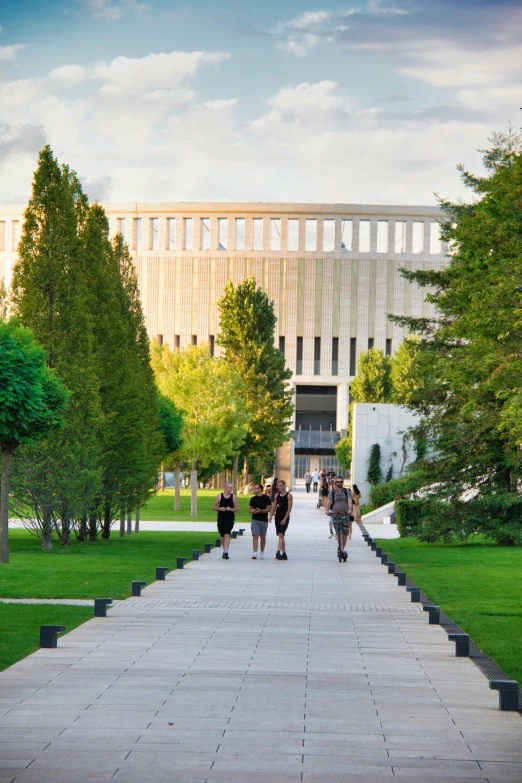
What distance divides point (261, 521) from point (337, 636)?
452 inches

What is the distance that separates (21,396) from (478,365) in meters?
9.82

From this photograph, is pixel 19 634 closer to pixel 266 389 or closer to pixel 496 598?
pixel 496 598

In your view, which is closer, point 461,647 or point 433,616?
point 461,647

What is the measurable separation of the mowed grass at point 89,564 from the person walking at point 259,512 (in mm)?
1580

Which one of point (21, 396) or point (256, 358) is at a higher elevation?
point (256, 358)

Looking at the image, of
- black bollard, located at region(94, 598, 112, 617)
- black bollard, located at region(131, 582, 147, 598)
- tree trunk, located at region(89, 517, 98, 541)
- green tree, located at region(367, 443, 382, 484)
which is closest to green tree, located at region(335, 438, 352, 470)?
green tree, located at region(367, 443, 382, 484)

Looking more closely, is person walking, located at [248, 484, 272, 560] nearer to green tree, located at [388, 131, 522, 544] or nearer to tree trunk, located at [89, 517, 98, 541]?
green tree, located at [388, 131, 522, 544]

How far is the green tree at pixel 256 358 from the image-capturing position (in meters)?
58.9

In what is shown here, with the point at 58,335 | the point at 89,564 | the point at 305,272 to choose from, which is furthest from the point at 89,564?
the point at 305,272

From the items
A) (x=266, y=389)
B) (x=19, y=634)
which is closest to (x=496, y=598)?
(x=19, y=634)

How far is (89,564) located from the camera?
67.2 ft

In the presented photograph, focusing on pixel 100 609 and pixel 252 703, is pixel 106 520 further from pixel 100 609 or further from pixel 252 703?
pixel 252 703

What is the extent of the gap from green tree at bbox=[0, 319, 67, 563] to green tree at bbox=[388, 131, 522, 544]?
29.5 ft

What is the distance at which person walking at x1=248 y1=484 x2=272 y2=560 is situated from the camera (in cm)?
2202
